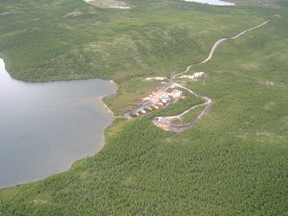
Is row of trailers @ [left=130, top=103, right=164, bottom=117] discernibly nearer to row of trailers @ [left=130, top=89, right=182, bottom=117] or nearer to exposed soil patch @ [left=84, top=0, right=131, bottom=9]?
row of trailers @ [left=130, top=89, right=182, bottom=117]

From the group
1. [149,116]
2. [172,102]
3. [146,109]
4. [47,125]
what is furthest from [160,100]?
[47,125]

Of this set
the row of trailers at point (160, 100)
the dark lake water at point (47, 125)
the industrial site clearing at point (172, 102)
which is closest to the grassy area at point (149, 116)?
the industrial site clearing at point (172, 102)

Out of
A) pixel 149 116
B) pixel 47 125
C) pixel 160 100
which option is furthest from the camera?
pixel 160 100

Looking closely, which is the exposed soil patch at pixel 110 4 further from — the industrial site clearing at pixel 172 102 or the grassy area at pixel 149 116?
the industrial site clearing at pixel 172 102

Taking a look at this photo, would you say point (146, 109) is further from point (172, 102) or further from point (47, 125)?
point (47, 125)

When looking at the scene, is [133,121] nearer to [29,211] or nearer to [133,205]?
[133,205]

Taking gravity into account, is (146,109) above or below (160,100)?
below
